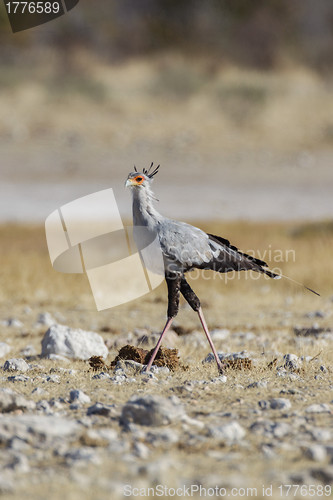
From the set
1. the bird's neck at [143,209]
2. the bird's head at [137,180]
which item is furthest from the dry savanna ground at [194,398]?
the bird's head at [137,180]

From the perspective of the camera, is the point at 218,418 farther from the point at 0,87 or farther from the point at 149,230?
the point at 0,87

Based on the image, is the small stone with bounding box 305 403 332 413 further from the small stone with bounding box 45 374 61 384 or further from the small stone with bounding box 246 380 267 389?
the small stone with bounding box 45 374 61 384

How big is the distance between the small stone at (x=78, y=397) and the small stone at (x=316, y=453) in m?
1.51

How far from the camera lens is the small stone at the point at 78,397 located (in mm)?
4816

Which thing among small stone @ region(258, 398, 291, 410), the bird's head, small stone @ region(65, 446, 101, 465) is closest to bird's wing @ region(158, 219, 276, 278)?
the bird's head

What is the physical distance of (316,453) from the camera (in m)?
3.78

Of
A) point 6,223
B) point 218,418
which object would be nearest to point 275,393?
point 218,418

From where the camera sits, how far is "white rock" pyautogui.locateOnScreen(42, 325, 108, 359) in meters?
7.19

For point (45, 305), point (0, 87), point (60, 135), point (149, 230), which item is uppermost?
point (0, 87)

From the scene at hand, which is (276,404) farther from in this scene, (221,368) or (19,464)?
(19,464)

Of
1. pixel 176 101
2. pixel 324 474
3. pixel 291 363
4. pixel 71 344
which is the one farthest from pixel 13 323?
pixel 176 101

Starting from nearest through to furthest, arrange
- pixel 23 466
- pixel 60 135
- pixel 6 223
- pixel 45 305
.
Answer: pixel 23 466 → pixel 45 305 → pixel 6 223 → pixel 60 135

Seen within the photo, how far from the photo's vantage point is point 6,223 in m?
18.7

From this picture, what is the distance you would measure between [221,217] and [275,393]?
15884mm
